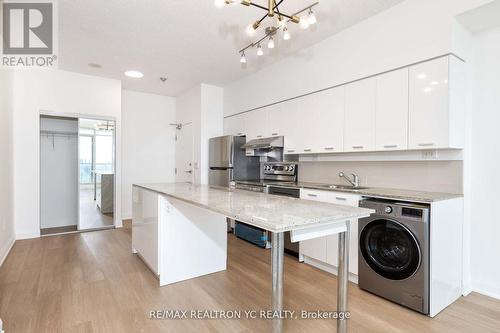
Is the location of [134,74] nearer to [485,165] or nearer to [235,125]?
[235,125]

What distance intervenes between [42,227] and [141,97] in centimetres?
294

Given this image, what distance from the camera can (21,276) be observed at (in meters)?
2.63

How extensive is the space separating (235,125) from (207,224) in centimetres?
241

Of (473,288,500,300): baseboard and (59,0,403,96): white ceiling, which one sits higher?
(59,0,403,96): white ceiling

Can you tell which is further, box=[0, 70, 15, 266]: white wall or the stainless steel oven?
the stainless steel oven

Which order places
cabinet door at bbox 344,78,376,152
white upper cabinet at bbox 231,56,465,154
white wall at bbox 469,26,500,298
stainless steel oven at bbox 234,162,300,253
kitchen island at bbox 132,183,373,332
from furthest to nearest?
stainless steel oven at bbox 234,162,300,253 → cabinet door at bbox 344,78,376,152 → white wall at bbox 469,26,500,298 → white upper cabinet at bbox 231,56,465,154 → kitchen island at bbox 132,183,373,332

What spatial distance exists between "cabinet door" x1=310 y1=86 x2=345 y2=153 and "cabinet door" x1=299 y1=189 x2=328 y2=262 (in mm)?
570

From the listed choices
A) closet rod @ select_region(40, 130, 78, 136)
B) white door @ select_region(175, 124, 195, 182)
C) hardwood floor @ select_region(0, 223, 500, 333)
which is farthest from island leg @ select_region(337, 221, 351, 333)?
closet rod @ select_region(40, 130, 78, 136)

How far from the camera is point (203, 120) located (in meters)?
4.90

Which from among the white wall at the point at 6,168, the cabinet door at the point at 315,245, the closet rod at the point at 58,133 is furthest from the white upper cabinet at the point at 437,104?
the closet rod at the point at 58,133

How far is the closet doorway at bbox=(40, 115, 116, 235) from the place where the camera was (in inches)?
174

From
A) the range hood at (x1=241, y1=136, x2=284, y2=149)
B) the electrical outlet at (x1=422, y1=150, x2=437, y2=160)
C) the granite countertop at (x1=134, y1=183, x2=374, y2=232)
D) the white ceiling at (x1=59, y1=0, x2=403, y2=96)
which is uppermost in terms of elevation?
the white ceiling at (x1=59, y1=0, x2=403, y2=96)

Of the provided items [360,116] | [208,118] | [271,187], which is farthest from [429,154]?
[208,118]

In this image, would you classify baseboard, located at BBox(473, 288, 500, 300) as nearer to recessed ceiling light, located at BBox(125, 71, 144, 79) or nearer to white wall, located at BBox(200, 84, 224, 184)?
white wall, located at BBox(200, 84, 224, 184)
